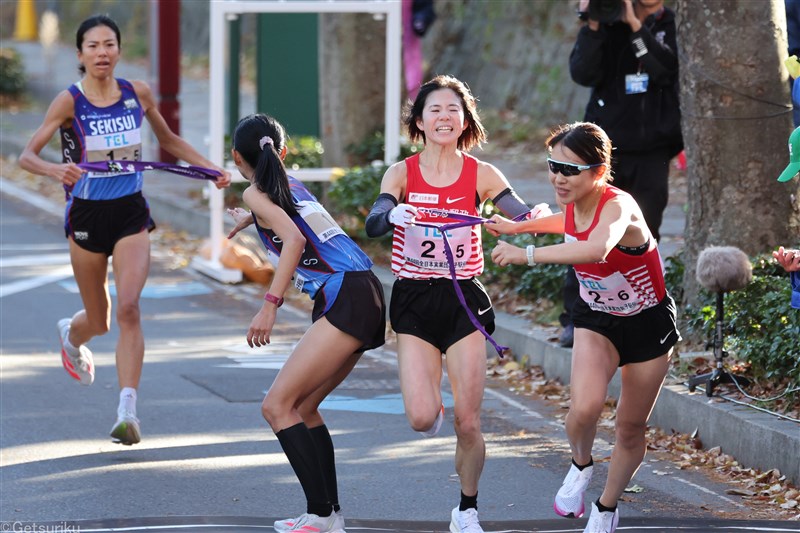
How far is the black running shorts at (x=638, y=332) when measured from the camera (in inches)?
217

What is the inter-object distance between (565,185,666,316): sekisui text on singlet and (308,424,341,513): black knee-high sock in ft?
4.09

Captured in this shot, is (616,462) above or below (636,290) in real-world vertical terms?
below

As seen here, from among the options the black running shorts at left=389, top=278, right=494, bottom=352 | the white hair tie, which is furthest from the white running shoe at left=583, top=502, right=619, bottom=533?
the white hair tie

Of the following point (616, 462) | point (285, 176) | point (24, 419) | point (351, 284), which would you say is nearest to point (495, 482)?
point (616, 462)

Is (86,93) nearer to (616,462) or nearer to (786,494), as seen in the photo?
(616,462)

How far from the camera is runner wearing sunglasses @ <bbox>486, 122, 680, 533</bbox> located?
17.7 feet

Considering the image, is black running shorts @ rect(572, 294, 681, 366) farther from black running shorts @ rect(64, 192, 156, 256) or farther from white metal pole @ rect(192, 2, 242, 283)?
white metal pole @ rect(192, 2, 242, 283)

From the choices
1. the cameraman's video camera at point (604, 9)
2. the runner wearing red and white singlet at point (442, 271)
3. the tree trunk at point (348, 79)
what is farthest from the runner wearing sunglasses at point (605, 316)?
the tree trunk at point (348, 79)

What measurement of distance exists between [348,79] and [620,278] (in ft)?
28.0

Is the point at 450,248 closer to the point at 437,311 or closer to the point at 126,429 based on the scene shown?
the point at 437,311

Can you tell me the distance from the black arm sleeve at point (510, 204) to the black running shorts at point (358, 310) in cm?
65

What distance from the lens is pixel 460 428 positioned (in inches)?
215

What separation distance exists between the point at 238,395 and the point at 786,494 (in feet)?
11.6

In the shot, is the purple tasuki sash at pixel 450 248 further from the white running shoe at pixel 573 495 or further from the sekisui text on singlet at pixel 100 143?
the sekisui text on singlet at pixel 100 143
